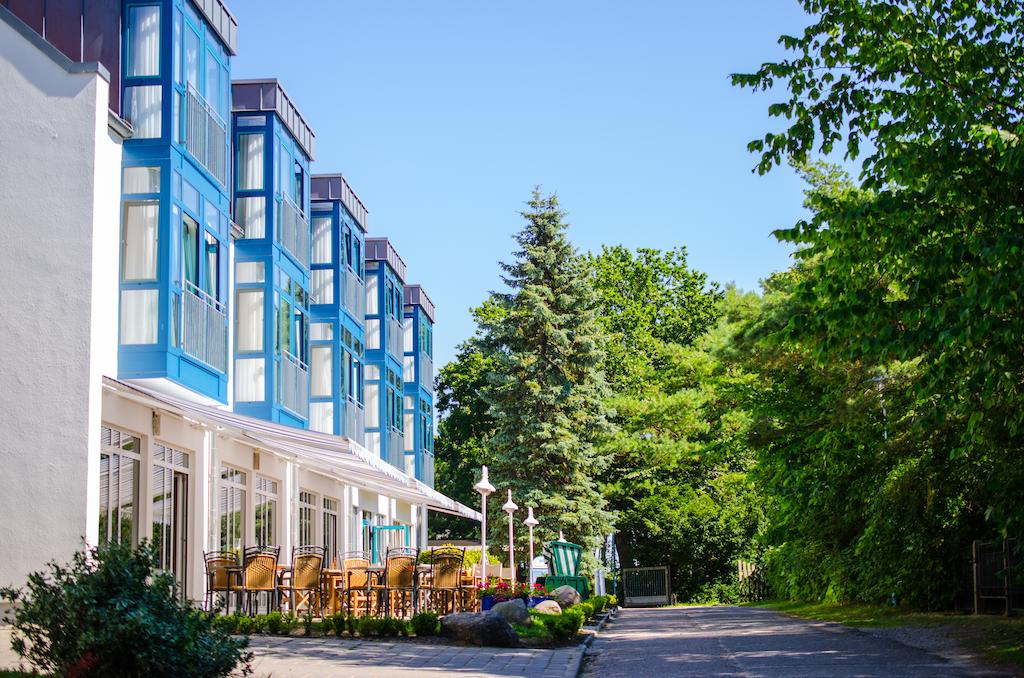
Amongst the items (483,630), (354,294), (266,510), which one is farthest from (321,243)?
(483,630)

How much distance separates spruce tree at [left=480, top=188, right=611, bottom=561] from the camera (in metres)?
43.5

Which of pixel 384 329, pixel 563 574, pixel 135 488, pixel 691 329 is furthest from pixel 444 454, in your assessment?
pixel 135 488

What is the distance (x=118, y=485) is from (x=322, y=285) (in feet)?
44.1

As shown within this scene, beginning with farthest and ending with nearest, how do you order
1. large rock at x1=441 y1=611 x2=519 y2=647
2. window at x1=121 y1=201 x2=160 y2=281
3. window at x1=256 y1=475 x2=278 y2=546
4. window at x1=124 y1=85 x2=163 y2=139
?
window at x1=256 y1=475 x2=278 y2=546 → window at x1=124 y1=85 x2=163 y2=139 → window at x1=121 y1=201 x2=160 y2=281 → large rock at x1=441 y1=611 x2=519 y2=647

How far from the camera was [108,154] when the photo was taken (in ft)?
56.6

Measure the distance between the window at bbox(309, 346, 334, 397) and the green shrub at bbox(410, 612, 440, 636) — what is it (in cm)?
1386

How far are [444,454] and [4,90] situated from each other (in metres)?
49.9

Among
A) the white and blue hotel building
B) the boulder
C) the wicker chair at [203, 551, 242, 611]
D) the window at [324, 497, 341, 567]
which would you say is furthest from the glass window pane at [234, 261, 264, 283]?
the window at [324, 497, 341, 567]

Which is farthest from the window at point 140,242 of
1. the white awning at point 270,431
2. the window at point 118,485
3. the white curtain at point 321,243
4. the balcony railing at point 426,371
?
the balcony railing at point 426,371

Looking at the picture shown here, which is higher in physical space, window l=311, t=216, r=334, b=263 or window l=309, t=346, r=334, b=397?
window l=311, t=216, r=334, b=263

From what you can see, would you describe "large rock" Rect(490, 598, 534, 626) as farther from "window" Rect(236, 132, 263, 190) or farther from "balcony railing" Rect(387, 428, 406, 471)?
"balcony railing" Rect(387, 428, 406, 471)

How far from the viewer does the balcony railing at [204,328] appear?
18.5 m

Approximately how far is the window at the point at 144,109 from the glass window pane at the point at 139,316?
→ 2.40 metres

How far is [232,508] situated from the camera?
23062 millimetres
